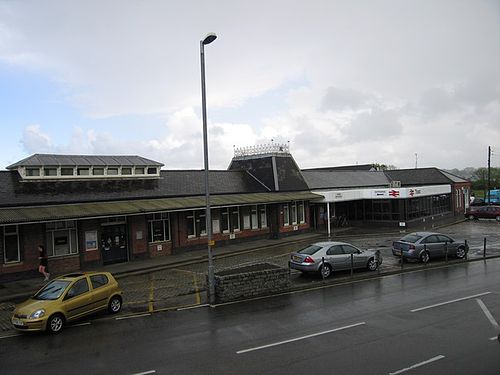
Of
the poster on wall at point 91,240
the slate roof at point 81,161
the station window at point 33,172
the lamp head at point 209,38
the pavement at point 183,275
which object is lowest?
the pavement at point 183,275

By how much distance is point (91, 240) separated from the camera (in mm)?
23953

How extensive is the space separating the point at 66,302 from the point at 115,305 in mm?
2042

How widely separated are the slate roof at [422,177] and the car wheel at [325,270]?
37089 mm

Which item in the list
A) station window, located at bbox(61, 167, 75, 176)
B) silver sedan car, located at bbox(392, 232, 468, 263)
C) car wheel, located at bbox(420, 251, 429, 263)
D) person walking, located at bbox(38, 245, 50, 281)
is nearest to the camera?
person walking, located at bbox(38, 245, 50, 281)

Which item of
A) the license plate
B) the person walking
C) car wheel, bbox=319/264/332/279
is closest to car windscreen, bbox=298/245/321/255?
car wheel, bbox=319/264/332/279

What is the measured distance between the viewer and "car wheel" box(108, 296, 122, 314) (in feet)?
47.5

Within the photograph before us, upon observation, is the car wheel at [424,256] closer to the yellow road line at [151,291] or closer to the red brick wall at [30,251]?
the yellow road line at [151,291]

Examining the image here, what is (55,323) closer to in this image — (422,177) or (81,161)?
(81,161)

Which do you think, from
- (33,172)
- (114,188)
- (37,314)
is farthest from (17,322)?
(114,188)

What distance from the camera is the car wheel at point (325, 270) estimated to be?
62.1 feet

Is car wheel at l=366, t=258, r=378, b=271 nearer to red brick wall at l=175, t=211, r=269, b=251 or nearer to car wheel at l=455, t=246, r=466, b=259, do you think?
car wheel at l=455, t=246, r=466, b=259

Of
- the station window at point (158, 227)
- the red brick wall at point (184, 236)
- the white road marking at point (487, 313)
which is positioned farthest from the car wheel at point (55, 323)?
the red brick wall at point (184, 236)

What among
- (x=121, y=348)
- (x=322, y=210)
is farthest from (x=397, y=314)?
(x=322, y=210)

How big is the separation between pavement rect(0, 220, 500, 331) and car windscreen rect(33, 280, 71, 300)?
148 cm
